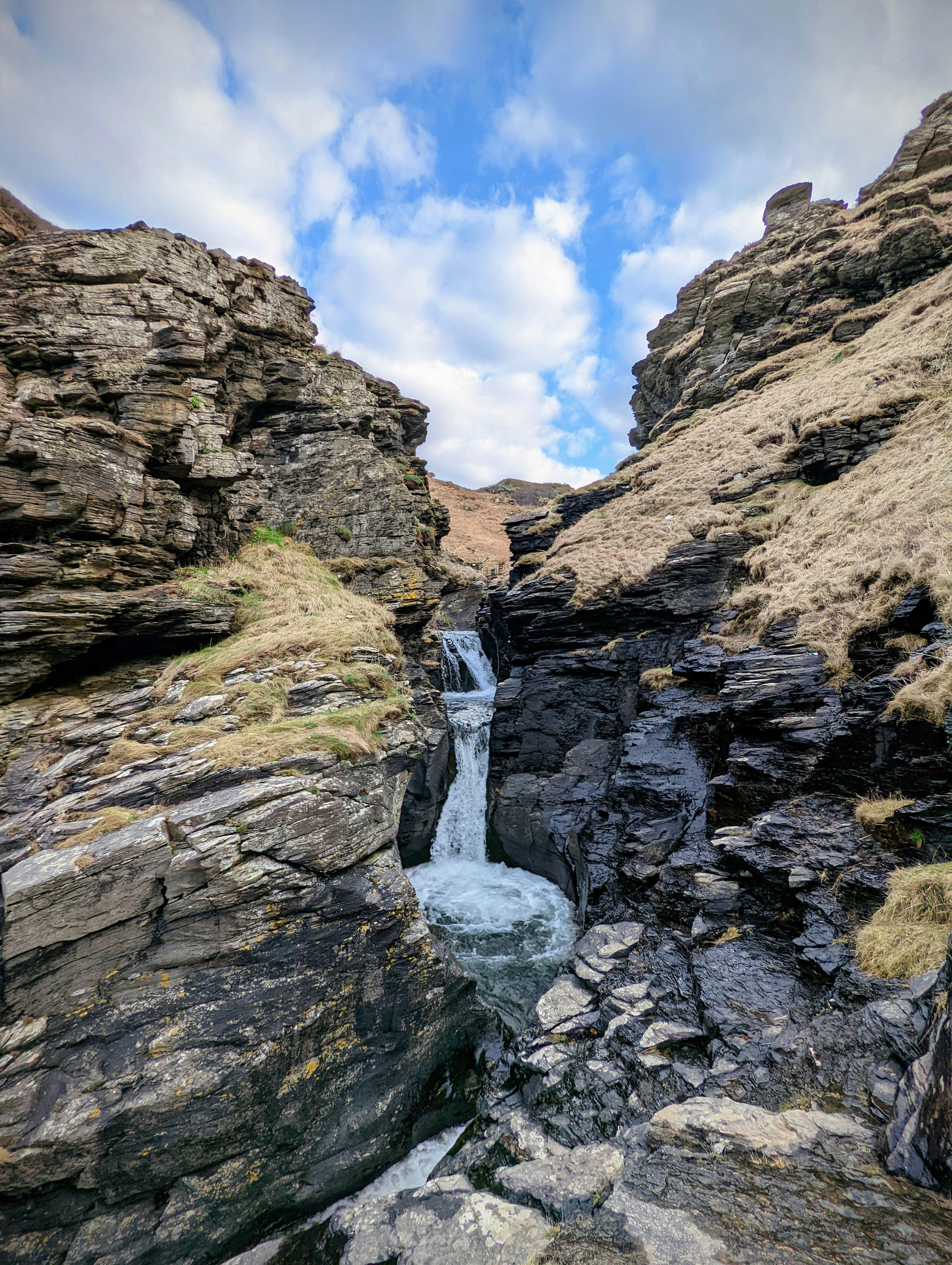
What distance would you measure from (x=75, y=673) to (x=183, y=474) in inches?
224

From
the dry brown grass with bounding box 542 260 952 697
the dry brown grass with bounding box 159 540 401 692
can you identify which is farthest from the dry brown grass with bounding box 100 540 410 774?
the dry brown grass with bounding box 542 260 952 697

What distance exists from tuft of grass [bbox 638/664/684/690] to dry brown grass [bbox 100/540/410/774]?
7.91 m

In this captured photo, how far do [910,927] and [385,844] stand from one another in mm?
7897

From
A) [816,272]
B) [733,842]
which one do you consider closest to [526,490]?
[816,272]

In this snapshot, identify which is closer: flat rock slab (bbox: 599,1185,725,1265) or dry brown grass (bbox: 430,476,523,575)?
flat rock slab (bbox: 599,1185,725,1265)

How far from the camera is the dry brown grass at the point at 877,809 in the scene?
25.5ft

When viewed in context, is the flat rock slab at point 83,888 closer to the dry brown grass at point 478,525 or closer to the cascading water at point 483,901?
the cascading water at point 483,901

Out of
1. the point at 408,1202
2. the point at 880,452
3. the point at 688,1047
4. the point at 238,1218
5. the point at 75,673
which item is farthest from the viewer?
the point at 880,452

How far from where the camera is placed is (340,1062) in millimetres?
7660

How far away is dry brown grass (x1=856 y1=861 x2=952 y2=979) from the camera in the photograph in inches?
235

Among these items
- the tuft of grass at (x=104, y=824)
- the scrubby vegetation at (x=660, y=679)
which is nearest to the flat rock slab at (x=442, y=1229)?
the tuft of grass at (x=104, y=824)

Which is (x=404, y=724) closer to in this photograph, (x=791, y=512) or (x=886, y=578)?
(x=886, y=578)

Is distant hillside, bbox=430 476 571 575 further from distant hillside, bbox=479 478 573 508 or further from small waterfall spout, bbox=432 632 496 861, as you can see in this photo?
small waterfall spout, bbox=432 632 496 861

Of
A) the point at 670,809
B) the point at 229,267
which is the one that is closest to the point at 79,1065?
the point at 670,809
